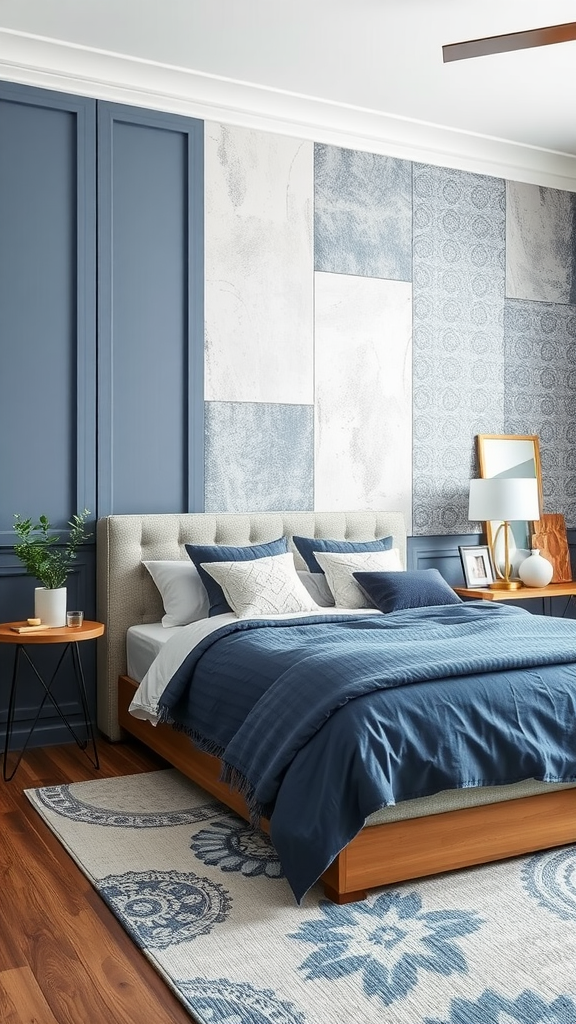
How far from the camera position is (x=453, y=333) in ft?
17.6

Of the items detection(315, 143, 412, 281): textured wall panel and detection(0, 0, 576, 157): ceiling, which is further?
detection(315, 143, 412, 281): textured wall panel

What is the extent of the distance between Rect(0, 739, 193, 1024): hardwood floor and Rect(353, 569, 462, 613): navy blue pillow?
178 cm

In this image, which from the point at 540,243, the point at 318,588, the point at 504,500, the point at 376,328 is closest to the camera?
the point at 318,588

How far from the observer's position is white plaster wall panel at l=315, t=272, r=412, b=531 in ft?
16.3

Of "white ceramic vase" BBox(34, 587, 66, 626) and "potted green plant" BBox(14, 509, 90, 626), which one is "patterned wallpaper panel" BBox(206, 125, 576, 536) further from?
"white ceramic vase" BBox(34, 587, 66, 626)

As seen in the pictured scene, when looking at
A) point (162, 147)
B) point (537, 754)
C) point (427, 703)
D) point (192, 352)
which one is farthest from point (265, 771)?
point (162, 147)

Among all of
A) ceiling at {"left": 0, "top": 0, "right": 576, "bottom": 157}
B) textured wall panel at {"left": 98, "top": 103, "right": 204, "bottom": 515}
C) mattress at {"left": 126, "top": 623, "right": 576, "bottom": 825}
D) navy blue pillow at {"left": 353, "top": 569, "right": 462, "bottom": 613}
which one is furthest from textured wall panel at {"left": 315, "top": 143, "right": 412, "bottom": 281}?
mattress at {"left": 126, "top": 623, "right": 576, "bottom": 825}

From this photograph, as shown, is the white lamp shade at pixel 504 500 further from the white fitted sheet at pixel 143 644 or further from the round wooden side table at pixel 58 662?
the round wooden side table at pixel 58 662

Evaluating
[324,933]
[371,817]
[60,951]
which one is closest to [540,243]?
[371,817]

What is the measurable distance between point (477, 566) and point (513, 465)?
2.27 ft

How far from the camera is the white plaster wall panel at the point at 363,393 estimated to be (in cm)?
497

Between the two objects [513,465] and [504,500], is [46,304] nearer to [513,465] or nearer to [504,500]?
[504,500]

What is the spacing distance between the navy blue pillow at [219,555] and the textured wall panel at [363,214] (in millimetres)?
1619

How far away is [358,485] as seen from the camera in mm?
5070
